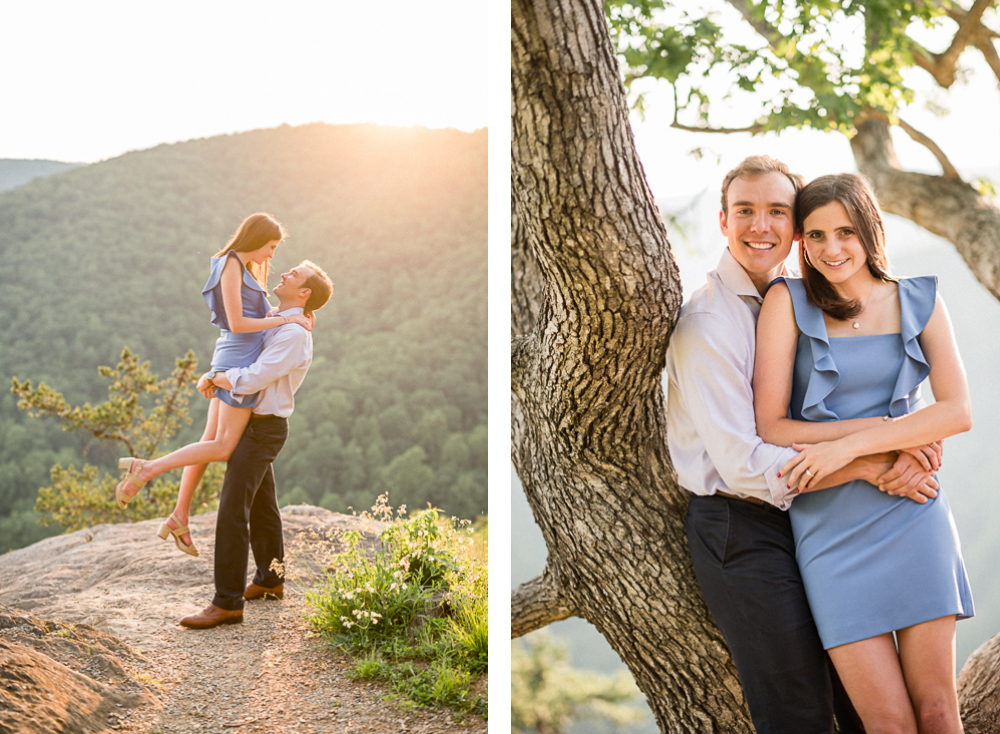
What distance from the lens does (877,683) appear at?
1504 mm

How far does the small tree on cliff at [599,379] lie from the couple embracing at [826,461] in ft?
0.66

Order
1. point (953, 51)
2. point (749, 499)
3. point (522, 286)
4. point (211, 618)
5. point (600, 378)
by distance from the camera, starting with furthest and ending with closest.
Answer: point (953, 51)
point (522, 286)
point (211, 618)
point (600, 378)
point (749, 499)

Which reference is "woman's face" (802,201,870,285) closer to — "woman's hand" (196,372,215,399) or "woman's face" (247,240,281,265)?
"woman's face" (247,240,281,265)

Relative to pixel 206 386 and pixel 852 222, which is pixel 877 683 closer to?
pixel 852 222

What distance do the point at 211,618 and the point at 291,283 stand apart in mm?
1139

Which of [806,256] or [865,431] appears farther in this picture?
[806,256]

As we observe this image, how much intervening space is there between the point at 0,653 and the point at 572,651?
286 cm

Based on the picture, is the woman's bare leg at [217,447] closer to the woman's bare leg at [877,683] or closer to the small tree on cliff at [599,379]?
the small tree on cliff at [599,379]

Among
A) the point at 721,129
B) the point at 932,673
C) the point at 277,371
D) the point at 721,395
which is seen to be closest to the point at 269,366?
the point at 277,371

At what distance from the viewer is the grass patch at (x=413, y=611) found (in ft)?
7.51

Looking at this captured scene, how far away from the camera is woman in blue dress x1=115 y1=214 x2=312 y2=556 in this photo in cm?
225

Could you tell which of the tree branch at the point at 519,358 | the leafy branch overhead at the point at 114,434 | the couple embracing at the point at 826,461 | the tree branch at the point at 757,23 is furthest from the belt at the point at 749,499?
the tree branch at the point at 757,23

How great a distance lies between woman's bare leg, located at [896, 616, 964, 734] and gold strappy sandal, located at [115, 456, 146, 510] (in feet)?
7.42

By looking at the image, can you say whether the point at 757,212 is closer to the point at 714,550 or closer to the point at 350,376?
the point at 714,550
